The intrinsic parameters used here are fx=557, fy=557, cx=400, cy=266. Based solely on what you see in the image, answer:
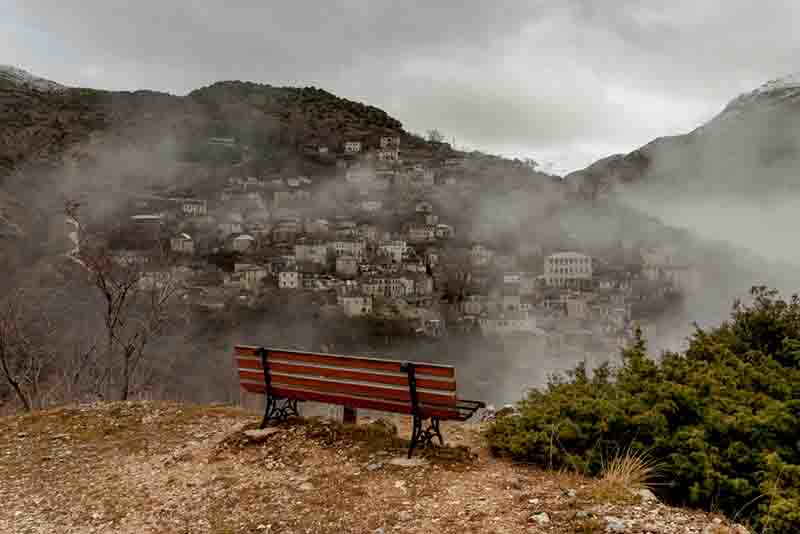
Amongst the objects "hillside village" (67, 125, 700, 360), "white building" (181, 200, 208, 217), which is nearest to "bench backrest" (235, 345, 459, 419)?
"hillside village" (67, 125, 700, 360)

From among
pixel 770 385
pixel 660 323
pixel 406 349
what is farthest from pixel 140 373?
pixel 660 323

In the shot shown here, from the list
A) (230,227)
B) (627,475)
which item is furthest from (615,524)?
(230,227)

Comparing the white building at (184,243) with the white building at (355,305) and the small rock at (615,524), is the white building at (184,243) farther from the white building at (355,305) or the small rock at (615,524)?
the small rock at (615,524)

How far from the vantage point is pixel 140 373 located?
59.7 ft

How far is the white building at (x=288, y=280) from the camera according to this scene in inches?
2665

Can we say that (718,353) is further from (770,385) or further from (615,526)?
(615,526)

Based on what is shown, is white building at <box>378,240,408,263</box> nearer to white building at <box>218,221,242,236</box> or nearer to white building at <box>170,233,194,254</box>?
white building at <box>218,221,242,236</box>

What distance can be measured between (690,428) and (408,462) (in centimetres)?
203

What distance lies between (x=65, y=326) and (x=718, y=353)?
1765 centimetres

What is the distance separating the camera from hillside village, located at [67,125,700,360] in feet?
196

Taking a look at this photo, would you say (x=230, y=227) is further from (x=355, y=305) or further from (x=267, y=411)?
(x=267, y=411)

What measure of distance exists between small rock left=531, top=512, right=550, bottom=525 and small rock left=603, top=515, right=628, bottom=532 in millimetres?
325

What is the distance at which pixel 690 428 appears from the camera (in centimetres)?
391

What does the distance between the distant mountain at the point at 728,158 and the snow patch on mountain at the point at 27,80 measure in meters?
117
